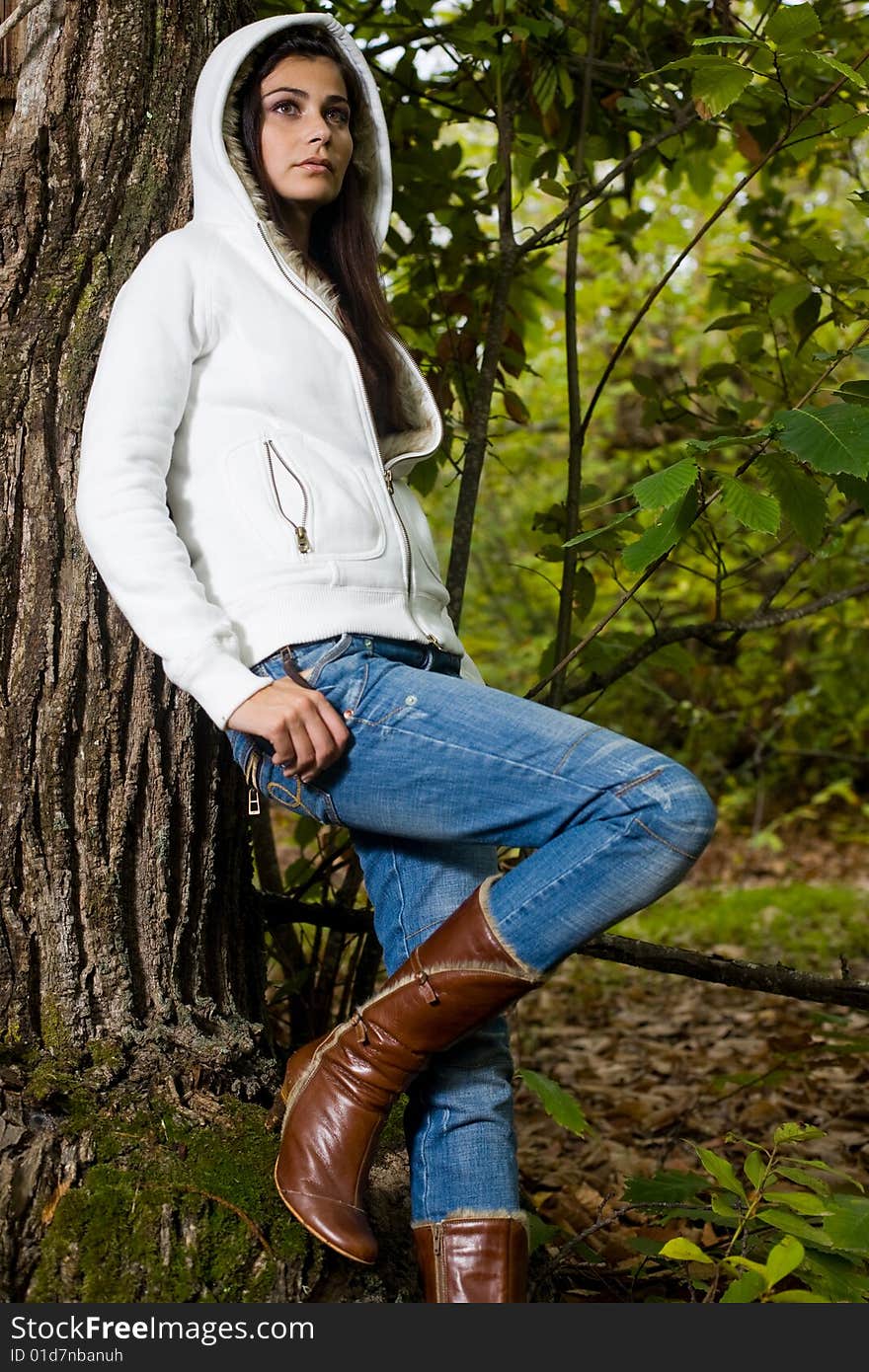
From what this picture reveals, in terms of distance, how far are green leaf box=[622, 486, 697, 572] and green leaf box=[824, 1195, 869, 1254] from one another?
0.98 metres

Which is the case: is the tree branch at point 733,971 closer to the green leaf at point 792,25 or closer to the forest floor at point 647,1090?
the forest floor at point 647,1090

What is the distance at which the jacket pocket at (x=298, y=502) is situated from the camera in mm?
1784

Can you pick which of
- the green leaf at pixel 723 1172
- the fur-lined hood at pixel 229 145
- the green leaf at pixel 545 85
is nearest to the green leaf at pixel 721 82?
the fur-lined hood at pixel 229 145

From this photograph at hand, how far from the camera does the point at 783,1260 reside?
1.51 metres

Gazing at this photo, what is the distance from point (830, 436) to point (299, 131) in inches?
43.7

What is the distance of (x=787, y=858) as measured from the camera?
7.55 metres

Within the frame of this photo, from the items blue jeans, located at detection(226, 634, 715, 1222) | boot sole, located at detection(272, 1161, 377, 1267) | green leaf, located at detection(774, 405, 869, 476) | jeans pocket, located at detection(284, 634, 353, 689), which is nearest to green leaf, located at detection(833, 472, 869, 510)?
green leaf, located at detection(774, 405, 869, 476)

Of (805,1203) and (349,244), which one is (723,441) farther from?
(805,1203)

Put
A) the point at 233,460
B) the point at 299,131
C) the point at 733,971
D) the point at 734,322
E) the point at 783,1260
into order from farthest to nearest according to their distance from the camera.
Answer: the point at 734,322, the point at 733,971, the point at 299,131, the point at 233,460, the point at 783,1260

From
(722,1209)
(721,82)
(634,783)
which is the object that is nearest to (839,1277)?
(722,1209)

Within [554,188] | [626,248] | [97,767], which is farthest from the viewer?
[626,248]

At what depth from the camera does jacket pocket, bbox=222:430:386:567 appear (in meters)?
1.78

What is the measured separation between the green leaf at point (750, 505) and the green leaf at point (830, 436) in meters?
0.08

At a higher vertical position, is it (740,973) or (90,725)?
(90,725)
